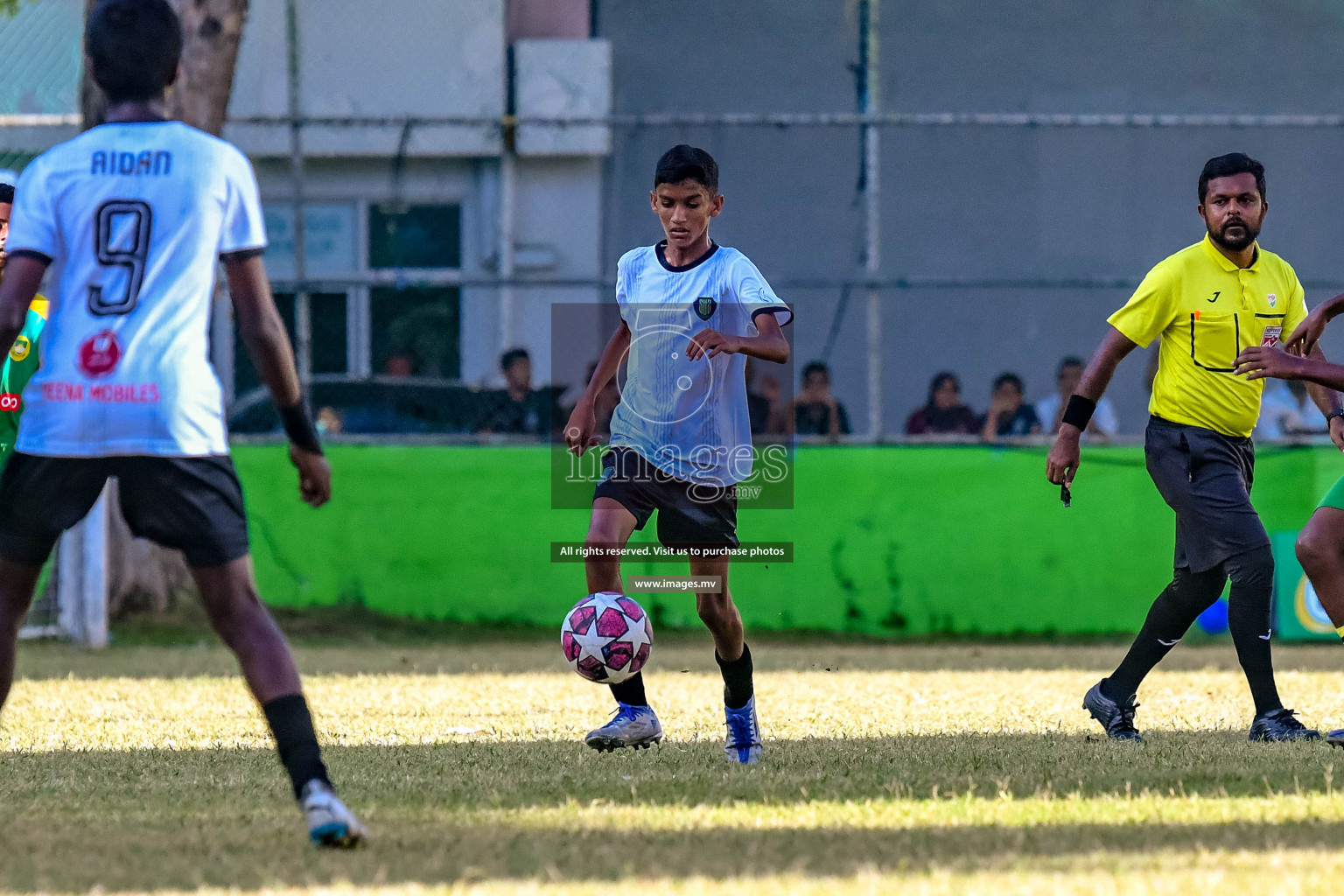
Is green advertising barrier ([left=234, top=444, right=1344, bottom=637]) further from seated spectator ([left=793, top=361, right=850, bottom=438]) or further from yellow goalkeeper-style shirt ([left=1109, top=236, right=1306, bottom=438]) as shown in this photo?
yellow goalkeeper-style shirt ([left=1109, top=236, right=1306, bottom=438])

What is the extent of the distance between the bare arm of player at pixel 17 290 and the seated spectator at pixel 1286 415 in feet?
34.0

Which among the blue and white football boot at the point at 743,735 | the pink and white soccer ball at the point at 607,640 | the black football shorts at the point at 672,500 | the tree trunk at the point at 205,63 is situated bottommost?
the blue and white football boot at the point at 743,735

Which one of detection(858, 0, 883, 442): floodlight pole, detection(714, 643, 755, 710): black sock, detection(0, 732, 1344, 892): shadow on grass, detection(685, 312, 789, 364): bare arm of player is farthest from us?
detection(858, 0, 883, 442): floodlight pole

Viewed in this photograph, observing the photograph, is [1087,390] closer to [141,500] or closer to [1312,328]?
[1312,328]

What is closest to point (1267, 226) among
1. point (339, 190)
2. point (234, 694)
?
point (339, 190)

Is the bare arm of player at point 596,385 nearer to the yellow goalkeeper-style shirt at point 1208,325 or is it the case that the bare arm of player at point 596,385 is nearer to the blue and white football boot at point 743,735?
the blue and white football boot at point 743,735

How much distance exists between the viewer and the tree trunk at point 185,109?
12.4 m

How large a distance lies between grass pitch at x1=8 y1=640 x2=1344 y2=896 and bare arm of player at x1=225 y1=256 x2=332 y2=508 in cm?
88

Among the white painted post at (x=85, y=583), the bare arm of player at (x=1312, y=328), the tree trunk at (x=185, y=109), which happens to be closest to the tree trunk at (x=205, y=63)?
the tree trunk at (x=185, y=109)

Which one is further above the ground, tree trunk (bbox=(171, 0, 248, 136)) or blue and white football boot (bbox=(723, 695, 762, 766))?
tree trunk (bbox=(171, 0, 248, 136))

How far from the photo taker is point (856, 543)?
1255 cm

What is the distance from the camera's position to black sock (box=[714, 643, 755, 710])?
19.5ft

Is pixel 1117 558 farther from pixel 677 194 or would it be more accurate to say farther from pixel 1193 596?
pixel 677 194

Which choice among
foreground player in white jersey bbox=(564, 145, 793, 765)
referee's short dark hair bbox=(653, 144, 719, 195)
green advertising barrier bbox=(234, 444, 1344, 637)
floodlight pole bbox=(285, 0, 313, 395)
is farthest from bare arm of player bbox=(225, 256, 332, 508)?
green advertising barrier bbox=(234, 444, 1344, 637)
